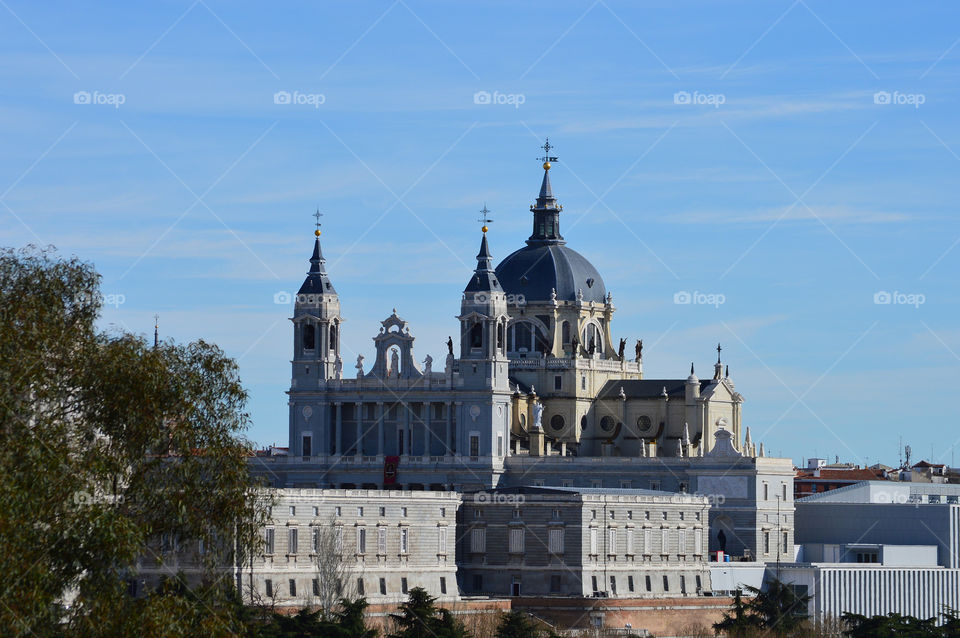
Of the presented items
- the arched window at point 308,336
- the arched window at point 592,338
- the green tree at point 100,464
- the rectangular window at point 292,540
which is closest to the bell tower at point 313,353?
the arched window at point 308,336

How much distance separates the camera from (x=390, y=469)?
14438 cm

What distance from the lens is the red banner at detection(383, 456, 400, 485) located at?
144m

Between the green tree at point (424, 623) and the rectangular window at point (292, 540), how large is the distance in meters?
15.7

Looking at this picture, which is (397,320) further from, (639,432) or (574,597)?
(574,597)

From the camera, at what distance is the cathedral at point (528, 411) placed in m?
142

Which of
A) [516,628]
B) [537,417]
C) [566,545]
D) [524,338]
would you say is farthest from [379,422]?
[516,628]

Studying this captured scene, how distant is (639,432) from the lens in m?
150

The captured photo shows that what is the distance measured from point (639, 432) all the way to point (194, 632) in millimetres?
95529

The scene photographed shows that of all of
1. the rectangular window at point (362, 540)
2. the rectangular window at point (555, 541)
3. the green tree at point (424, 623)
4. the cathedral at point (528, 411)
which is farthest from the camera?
the cathedral at point (528, 411)

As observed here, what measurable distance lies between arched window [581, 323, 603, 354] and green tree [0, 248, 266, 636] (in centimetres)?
8988

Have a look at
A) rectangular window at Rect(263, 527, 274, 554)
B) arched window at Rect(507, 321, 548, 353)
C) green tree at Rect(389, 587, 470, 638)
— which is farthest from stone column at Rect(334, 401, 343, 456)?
green tree at Rect(389, 587, 470, 638)

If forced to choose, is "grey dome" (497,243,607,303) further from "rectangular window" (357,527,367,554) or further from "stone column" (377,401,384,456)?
"rectangular window" (357,527,367,554)

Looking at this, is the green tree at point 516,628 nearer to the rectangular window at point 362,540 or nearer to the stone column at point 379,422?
the rectangular window at point 362,540

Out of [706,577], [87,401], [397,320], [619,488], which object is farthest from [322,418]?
[87,401]
